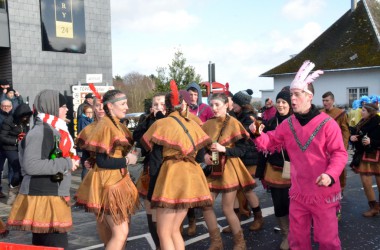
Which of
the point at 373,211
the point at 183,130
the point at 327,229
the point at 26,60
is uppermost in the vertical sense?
the point at 26,60

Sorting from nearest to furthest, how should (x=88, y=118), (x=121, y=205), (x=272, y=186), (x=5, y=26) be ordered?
1. (x=121, y=205)
2. (x=272, y=186)
3. (x=88, y=118)
4. (x=5, y=26)

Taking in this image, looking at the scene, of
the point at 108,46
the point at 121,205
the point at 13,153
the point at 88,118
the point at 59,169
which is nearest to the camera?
the point at 59,169

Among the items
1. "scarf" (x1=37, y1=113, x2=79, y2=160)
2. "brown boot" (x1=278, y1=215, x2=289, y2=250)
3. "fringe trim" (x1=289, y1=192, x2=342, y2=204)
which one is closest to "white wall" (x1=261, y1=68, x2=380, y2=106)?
"brown boot" (x1=278, y1=215, x2=289, y2=250)

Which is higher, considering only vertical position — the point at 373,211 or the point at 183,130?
the point at 183,130

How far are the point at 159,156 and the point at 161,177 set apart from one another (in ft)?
0.68

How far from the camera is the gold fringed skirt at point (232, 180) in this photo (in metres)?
5.33

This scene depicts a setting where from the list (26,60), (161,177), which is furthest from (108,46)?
(161,177)

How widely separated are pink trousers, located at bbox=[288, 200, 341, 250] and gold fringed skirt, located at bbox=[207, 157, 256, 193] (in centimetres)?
114

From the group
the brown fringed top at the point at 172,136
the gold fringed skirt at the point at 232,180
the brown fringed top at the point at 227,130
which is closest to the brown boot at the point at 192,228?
the gold fringed skirt at the point at 232,180

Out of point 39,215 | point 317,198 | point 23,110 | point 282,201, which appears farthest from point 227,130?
point 23,110

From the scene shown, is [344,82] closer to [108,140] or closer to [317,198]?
[317,198]

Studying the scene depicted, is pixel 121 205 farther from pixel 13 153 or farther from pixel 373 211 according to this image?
pixel 13 153

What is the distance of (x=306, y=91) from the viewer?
4328mm

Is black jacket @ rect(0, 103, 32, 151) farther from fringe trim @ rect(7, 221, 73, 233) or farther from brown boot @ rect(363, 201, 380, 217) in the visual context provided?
brown boot @ rect(363, 201, 380, 217)
